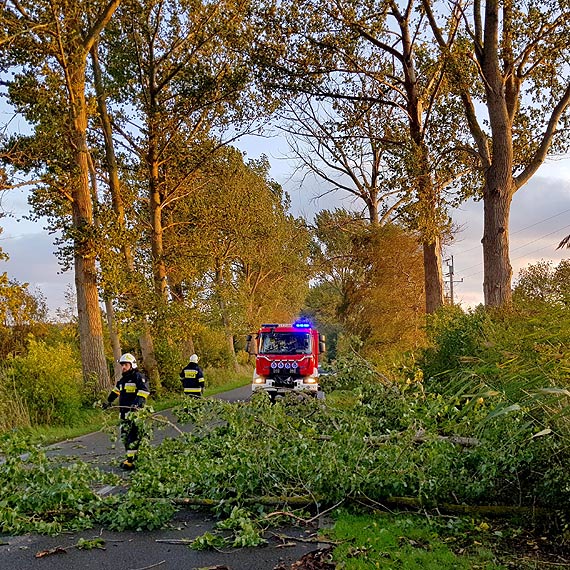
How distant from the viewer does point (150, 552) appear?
18.4 feet

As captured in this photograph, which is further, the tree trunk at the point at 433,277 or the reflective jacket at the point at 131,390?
the tree trunk at the point at 433,277

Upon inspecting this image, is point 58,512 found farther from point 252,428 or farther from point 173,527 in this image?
point 252,428

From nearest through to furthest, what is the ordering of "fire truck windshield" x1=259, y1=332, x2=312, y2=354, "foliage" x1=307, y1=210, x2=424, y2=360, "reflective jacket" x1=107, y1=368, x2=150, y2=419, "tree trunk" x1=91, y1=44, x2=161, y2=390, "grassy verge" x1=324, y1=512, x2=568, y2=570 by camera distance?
"grassy verge" x1=324, y1=512, x2=568, y2=570, "reflective jacket" x1=107, y1=368, x2=150, y2=419, "fire truck windshield" x1=259, y1=332, x2=312, y2=354, "tree trunk" x1=91, y1=44, x2=161, y2=390, "foliage" x1=307, y1=210, x2=424, y2=360

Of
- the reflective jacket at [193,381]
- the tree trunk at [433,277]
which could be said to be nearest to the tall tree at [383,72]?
the tree trunk at [433,277]

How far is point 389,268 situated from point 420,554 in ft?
67.8

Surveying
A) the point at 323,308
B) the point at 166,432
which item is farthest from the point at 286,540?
the point at 323,308

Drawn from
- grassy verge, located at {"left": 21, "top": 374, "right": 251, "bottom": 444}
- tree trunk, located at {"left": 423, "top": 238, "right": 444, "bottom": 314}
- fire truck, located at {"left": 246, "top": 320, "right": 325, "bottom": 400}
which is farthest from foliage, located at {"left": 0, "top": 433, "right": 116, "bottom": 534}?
tree trunk, located at {"left": 423, "top": 238, "right": 444, "bottom": 314}

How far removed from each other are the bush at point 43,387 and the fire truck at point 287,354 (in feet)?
17.0

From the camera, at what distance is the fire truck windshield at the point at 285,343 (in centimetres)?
1858

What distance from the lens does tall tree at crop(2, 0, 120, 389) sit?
653 inches

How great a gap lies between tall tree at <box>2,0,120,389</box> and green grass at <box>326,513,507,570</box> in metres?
13.4

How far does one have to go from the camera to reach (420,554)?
4.99 metres

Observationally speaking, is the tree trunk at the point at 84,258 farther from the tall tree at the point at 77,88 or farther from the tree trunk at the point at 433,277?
the tree trunk at the point at 433,277

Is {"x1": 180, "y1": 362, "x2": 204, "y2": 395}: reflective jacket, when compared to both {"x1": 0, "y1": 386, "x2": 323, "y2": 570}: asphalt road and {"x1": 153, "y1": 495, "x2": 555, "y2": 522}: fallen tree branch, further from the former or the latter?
{"x1": 0, "y1": 386, "x2": 323, "y2": 570}: asphalt road
